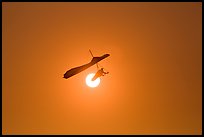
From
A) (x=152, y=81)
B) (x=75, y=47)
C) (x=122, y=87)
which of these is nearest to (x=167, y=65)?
(x=152, y=81)

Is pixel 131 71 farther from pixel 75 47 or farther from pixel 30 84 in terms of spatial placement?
pixel 30 84

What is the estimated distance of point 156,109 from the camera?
5.47 meters

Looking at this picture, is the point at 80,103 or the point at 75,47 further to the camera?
the point at 80,103

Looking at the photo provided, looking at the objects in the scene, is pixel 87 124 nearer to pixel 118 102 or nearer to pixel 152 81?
pixel 118 102

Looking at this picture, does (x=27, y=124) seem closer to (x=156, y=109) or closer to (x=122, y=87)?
(x=122, y=87)

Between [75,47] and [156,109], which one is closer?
[75,47]

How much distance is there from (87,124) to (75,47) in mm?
971

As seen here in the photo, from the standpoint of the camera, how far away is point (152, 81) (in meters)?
5.41

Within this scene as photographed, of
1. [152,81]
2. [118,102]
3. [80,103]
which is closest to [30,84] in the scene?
[80,103]

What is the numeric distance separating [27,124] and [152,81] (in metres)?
1.56

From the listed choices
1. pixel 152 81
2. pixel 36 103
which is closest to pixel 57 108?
pixel 36 103

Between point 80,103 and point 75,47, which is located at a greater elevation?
point 75,47

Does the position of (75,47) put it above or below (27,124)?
above

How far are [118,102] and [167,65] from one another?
733mm
